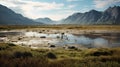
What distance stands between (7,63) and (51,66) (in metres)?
A: 1.88

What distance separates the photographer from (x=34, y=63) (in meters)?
8.60

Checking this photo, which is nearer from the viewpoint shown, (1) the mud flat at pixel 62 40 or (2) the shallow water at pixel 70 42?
(1) the mud flat at pixel 62 40

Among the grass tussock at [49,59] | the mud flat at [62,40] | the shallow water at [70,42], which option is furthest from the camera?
the shallow water at [70,42]

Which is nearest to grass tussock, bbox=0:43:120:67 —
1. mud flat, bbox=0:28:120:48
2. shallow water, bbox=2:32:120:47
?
mud flat, bbox=0:28:120:48

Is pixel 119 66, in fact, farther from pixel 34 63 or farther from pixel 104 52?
pixel 104 52

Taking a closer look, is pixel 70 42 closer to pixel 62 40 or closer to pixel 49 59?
pixel 62 40

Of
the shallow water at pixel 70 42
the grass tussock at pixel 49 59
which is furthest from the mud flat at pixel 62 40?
the grass tussock at pixel 49 59

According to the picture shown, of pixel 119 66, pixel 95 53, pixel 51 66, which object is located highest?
pixel 51 66

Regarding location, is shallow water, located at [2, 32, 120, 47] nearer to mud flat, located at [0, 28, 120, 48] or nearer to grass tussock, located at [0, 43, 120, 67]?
mud flat, located at [0, 28, 120, 48]

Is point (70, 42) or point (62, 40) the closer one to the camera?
point (70, 42)

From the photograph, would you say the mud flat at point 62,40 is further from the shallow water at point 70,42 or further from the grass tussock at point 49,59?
the grass tussock at point 49,59

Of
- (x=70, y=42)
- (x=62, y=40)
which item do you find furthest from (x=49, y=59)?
(x=62, y=40)

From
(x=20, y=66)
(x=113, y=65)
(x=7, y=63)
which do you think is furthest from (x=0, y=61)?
(x=113, y=65)

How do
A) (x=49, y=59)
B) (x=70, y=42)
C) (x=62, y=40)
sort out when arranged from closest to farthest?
(x=49, y=59) < (x=70, y=42) < (x=62, y=40)
